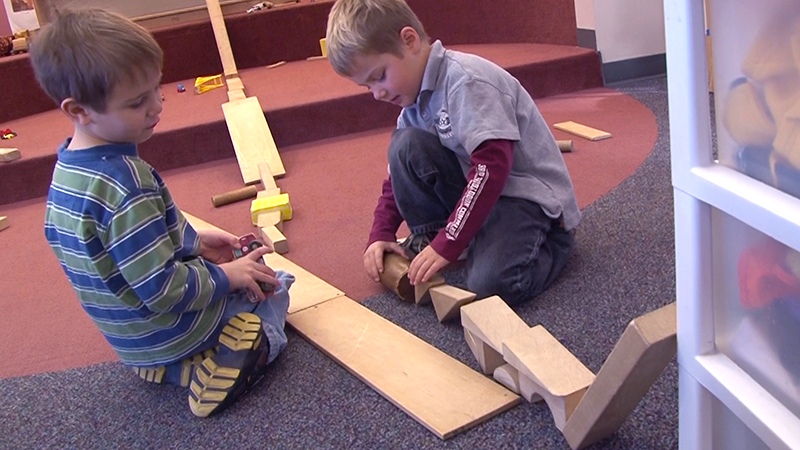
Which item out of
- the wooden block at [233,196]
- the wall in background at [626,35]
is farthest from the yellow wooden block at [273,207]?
the wall in background at [626,35]

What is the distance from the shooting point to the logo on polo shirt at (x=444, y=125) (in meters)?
1.31

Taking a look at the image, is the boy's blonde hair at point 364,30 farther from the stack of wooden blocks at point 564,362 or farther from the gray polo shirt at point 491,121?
the stack of wooden blocks at point 564,362

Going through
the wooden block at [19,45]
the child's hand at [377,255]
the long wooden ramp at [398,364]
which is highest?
the wooden block at [19,45]

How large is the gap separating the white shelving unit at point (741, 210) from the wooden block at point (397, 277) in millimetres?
697

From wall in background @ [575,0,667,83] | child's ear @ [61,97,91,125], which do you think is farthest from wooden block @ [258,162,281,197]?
wall in background @ [575,0,667,83]

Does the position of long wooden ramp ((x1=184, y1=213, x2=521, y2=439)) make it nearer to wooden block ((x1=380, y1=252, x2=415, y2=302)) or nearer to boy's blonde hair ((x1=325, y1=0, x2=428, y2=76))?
wooden block ((x1=380, y1=252, x2=415, y2=302))

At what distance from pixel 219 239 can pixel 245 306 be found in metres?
0.18

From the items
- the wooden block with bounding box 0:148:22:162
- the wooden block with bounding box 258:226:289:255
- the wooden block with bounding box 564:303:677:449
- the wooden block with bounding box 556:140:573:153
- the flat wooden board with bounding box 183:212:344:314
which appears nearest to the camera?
the wooden block with bounding box 564:303:677:449

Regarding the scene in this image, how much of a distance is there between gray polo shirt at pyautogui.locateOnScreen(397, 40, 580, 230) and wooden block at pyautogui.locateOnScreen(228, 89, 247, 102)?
1618mm

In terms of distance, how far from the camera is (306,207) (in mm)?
1986

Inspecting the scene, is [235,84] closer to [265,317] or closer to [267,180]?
[267,180]

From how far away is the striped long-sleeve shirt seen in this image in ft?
3.32

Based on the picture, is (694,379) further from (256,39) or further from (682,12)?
(256,39)

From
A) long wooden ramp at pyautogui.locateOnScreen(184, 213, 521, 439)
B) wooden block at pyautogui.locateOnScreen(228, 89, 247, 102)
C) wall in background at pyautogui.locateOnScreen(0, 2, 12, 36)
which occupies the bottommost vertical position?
long wooden ramp at pyautogui.locateOnScreen(184, 213, 521, 439)
